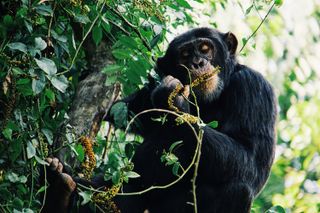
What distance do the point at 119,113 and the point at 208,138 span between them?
81cm

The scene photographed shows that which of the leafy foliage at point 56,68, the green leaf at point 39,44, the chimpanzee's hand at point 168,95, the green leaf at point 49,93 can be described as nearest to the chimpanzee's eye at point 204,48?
the leafy foliage at point 56,68

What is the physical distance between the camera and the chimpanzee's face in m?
6.05

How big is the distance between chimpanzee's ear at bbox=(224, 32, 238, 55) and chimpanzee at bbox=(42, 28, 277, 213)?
196 millimetres

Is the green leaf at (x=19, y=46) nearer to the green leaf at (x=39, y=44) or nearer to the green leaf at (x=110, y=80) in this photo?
the green leaf at (x=39, y=44)

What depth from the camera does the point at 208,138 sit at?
5594 millimetres

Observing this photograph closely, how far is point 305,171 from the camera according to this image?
11742 millimetres

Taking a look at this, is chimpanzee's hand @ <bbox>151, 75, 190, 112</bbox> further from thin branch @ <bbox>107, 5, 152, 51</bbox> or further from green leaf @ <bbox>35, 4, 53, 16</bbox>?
green leaf @ <bbox>35, 4, 53, 16</bbox>

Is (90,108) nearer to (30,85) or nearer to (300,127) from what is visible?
(30,85)

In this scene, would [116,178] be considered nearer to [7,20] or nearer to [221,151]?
[7,20]

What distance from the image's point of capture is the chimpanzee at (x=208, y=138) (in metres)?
5.55

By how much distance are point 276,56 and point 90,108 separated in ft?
25.1

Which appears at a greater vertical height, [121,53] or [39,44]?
[39,44]

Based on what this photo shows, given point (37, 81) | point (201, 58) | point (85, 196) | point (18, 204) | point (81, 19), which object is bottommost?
point (18, 204)

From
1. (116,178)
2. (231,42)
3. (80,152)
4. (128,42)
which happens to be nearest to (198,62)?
(231,42)
